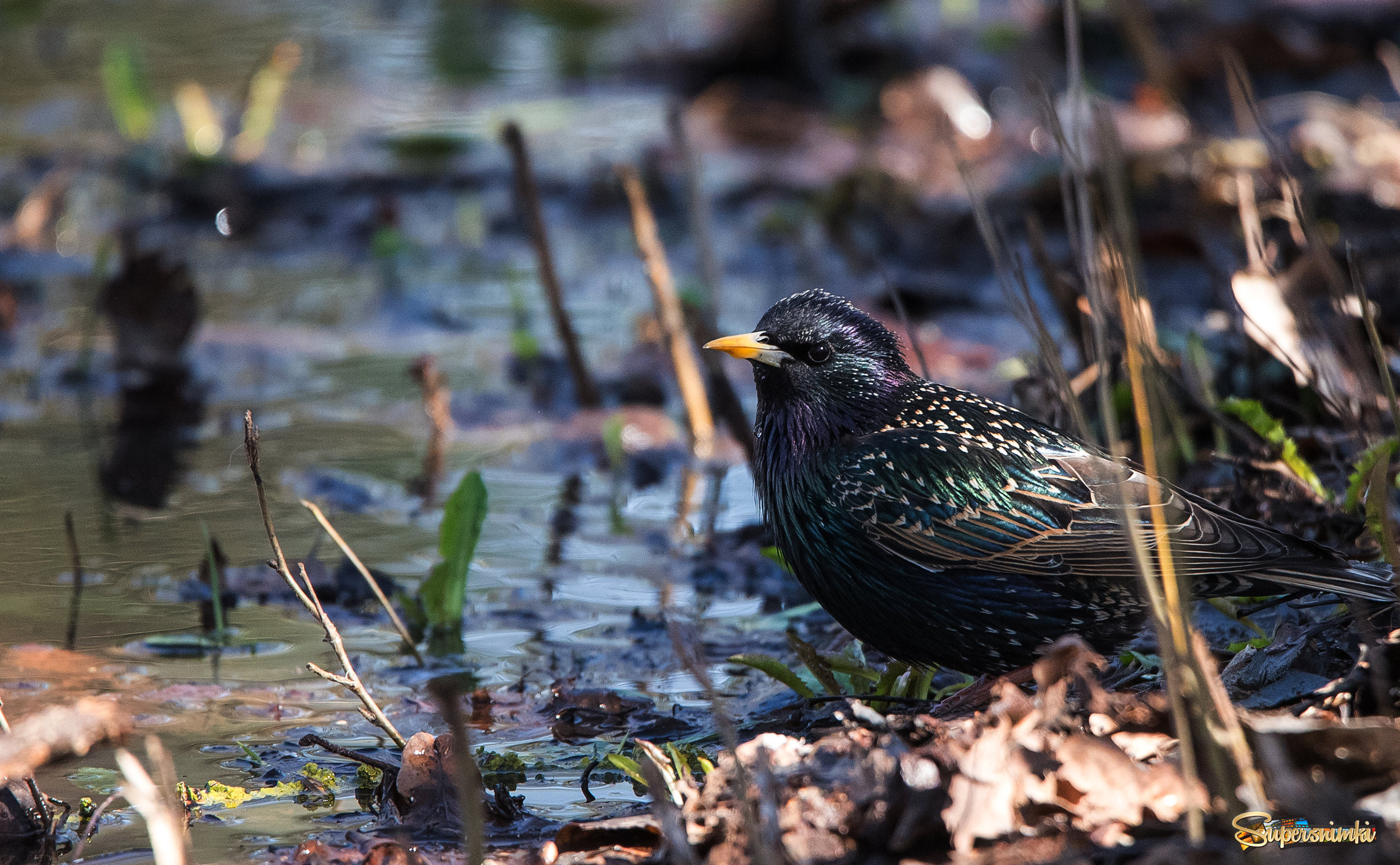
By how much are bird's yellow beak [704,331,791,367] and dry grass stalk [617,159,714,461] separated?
1.59 metres

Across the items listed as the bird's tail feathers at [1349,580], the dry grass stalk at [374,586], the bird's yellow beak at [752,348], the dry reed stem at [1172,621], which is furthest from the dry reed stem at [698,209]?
the dry reed stem at [1172,621]

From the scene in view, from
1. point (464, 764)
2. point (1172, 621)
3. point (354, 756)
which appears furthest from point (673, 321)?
point (464, 764)

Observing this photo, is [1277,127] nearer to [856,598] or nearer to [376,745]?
[856,598]

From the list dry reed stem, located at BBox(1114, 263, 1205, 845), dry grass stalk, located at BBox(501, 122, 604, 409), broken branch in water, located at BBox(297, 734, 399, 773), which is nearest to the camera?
dry reed stem, located at BBox(1114, 263, 1205, 845)

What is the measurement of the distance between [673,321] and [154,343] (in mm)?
2398

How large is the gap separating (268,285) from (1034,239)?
4461mm

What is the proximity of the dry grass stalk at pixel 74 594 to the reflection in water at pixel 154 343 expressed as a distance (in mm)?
1549

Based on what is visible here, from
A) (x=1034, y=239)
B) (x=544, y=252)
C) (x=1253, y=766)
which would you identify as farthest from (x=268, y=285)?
(x=1253, y=766)

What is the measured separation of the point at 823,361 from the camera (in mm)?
3531

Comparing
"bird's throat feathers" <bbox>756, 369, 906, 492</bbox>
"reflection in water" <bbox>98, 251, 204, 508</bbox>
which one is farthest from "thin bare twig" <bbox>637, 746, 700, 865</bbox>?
"reflection in water" <bbox>98, 251, 204, 508</bbox>

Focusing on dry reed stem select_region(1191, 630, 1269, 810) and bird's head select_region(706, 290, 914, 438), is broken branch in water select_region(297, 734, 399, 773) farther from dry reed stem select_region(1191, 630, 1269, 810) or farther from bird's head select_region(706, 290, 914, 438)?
dry reed stem select_region(1191, 630, 1269, 810)

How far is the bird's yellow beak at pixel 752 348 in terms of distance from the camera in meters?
3.53

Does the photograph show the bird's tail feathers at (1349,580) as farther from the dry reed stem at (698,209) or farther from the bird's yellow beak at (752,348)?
the dry reed stem at (698,209)

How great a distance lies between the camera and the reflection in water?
5.77 m
